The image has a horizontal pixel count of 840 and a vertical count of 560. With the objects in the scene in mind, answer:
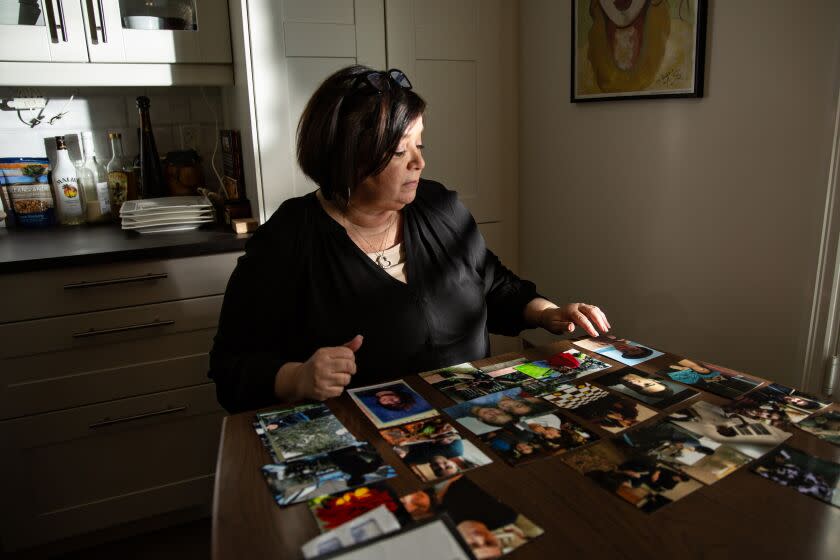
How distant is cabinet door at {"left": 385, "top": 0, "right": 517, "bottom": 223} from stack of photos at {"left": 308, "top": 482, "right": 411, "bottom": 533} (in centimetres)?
Result: 168

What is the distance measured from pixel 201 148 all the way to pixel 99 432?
45.5 inches

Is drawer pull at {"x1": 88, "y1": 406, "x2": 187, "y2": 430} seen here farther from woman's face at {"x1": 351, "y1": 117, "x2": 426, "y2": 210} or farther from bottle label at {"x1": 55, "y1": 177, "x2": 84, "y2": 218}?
woman's face at {"x1": 351, "y1": 117, "x2": 426, "y2": 210}

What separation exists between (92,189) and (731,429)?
2.24 m

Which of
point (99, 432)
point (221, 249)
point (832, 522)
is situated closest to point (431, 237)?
point (221, 249)

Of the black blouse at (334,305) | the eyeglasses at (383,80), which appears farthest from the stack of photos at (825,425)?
the eyeglasses at (383,80)

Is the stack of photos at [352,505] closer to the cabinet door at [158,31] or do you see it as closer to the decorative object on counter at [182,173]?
the cabinet door at [158,31]

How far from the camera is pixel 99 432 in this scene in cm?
194

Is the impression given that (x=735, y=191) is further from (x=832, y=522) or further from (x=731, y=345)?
(x=832, y=522)

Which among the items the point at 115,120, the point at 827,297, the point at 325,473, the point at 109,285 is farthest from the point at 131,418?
the point at 827,297

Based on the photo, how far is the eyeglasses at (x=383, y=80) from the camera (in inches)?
52.0

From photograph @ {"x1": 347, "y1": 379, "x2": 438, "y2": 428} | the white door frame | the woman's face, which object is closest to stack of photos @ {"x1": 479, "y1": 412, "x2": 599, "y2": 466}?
photograph @ {"x1": 347, "y1": 379, "x2": 438, "y2": 428}

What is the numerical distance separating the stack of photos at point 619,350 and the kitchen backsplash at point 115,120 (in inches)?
69.3

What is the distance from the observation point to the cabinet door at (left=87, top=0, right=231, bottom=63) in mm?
1976

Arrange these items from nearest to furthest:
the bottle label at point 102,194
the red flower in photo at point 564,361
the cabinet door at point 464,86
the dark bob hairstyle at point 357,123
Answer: the red flower in photo at point 564,361 < the dark bob hairstyle at point 357,123 < the cabinet door at point 464,86 < the bottle label at point 102,194
